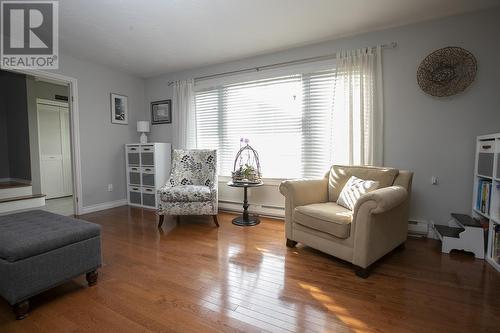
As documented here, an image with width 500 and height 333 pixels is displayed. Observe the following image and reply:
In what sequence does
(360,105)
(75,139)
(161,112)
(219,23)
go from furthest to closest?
(161,112)
(75,139)
(360,105)
(219,23)

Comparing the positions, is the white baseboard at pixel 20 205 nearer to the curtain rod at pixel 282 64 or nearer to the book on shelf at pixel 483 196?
the curtain rod at pixel 282 64

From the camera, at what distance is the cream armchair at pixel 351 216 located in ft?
6.25

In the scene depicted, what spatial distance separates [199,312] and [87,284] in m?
0.98

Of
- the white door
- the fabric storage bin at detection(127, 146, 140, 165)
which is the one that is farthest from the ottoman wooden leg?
the white door

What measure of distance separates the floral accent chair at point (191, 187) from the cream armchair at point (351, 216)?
112 centimetres

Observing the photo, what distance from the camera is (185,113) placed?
4238mm

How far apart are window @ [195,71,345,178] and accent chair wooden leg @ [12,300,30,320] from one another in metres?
2.76

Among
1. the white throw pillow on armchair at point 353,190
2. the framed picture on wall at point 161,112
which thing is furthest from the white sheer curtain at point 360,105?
the framed picture on wall at point 161,112

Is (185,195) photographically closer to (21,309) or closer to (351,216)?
(21,309)

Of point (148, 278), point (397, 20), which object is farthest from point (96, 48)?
point (397, 20)

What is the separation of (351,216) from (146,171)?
3351 mm

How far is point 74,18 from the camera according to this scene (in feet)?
8.52

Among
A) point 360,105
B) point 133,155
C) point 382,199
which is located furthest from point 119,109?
point 382,199

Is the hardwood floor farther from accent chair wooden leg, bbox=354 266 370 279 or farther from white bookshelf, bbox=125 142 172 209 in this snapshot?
white bookshelf, bbox=125 142 172 209
